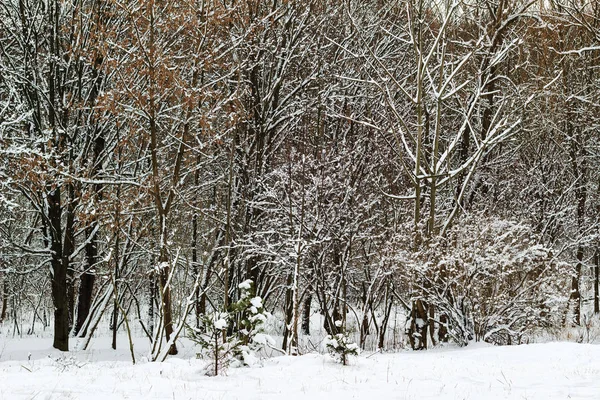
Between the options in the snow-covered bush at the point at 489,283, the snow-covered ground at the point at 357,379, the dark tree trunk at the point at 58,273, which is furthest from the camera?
the dark tree trunk at the point at 58,273

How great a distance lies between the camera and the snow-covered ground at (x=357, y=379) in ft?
16.6

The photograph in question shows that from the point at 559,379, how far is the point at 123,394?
176 inches

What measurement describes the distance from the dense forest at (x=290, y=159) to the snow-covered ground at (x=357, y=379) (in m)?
1.72

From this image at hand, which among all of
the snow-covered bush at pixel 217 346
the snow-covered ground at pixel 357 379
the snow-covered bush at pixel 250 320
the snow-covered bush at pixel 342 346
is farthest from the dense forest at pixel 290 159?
the snow-covered bush at pixel 342 346

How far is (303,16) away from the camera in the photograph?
44.2ft

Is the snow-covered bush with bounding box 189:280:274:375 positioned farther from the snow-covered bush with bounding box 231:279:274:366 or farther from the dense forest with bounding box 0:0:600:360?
the dense forest with bounding box 0:0:600:360

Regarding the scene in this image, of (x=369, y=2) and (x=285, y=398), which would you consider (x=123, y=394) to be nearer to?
(x=285, y=398)

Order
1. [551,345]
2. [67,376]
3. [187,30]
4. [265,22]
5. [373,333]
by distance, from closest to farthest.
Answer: [67,376] < [551,345] < [187,30] < [265,22] < [373,333]

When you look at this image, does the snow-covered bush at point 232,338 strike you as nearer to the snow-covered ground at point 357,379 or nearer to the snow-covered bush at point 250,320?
the snow-covered bush at point 250,320

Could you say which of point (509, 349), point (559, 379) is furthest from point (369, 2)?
point (559, 379)

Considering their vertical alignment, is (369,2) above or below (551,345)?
above

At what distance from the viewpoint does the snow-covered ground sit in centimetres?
505

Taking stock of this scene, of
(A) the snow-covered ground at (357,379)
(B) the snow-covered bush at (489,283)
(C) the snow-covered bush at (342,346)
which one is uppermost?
(B) the snow-covered bush at (489,283)

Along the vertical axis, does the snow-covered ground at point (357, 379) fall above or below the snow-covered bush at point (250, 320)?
below
